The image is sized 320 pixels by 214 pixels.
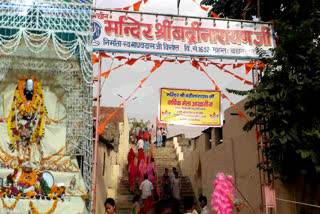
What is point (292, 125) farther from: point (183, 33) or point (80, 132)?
point (80, 132)

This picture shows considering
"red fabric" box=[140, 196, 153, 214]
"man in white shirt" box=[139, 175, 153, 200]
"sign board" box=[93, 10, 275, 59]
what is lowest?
"red fabric" box=[140, 196, 153, 214]

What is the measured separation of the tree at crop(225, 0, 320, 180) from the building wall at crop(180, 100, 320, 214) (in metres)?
A: 0.46

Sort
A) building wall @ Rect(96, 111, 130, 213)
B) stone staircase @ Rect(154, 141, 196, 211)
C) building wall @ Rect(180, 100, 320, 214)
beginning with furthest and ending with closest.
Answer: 1. stone staircase @ Rect(154, 141, 196, 211)
2. building wall @ Rect(96, 111, 130, 213)
3. building wall @ Rect(180, 100, 320, 214)

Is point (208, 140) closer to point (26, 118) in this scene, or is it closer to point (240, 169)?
point (240, 169)

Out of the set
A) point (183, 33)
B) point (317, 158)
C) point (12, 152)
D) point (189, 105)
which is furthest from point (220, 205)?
point (12, 152)

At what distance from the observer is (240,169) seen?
10328 millimetres

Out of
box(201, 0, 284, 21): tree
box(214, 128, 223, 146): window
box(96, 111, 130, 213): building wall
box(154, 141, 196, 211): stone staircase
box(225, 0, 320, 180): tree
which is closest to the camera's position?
box(225, 0, 320, 180): tree

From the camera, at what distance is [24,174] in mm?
8195

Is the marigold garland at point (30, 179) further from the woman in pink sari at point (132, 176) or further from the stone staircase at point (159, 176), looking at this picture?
the woman in pink sari at point (132, 176)

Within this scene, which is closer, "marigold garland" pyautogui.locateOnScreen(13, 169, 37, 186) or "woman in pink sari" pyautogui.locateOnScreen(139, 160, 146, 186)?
"marigold garland" pyautogui.locateOnScreen(13, 169, 37, 186)

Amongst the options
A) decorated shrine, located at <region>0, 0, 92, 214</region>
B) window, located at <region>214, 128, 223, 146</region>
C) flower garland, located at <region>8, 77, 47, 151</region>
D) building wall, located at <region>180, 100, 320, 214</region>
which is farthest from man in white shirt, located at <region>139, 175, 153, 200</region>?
flower garland, located at <region>8, 77, 47, 151</region>

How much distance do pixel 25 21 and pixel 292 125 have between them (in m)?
6.29

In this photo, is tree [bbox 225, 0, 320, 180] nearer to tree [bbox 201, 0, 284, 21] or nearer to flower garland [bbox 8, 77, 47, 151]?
tree [bbox 201, 0, 284, 21]

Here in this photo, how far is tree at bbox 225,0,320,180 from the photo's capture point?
663cm
